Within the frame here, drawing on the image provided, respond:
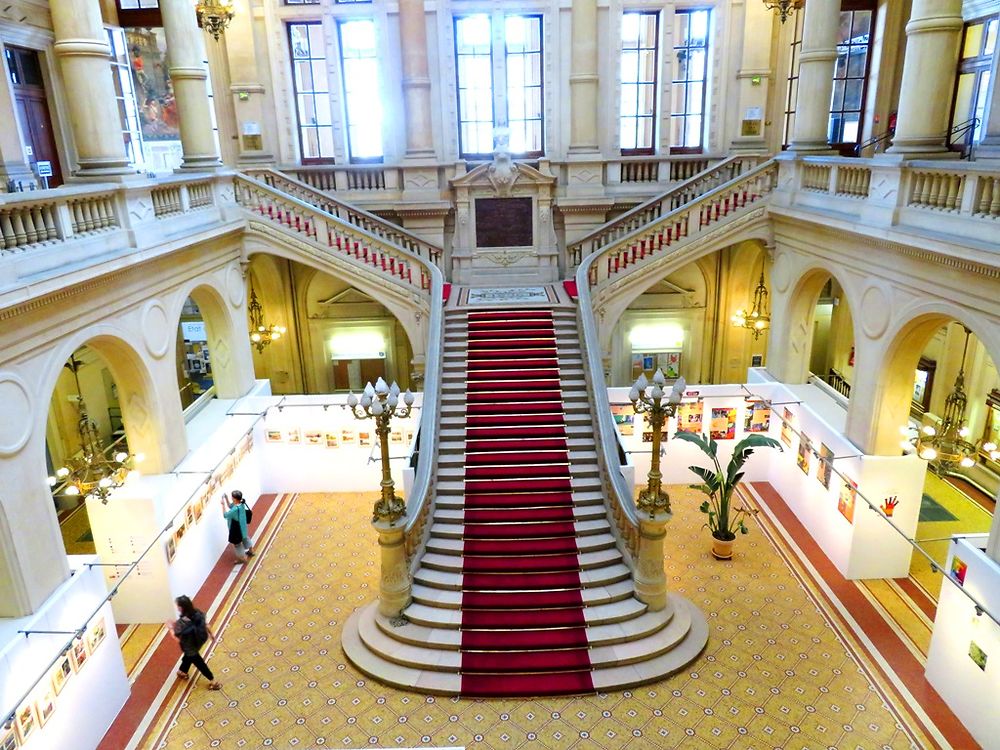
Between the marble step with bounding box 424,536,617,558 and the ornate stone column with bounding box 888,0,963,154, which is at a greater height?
the ornate stone column with bounding box 888,0,963,154

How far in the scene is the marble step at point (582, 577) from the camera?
9.59m

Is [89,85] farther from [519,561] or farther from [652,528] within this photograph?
[652,528]

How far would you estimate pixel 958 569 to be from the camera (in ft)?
26.6

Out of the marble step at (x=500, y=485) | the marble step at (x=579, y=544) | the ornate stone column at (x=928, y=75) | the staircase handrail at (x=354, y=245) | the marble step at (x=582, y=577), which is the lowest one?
the marble step at (x=582, y=577)

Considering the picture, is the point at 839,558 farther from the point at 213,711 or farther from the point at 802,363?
the point at 213,711

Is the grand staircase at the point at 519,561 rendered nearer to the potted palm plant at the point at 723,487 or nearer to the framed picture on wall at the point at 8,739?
the potted palm plant at the point at 723,487

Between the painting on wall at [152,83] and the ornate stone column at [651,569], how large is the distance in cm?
1234

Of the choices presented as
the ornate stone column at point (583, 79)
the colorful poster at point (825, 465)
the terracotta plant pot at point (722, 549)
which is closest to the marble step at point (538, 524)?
the terracotta plant pot at point (722, 549)

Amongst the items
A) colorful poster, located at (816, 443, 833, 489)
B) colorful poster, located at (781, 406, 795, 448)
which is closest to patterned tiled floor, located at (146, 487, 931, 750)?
colorful poster, located at (816, 443, 833, 489)

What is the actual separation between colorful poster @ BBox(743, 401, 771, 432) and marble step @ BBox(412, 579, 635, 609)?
5071mm

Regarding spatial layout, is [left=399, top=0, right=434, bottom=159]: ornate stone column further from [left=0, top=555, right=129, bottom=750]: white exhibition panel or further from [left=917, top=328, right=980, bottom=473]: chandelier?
[left=917, top=328, right=980, bottom=473]: chandelier

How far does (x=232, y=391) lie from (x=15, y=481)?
20.1 ft

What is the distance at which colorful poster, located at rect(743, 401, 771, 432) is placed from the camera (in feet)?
43.7

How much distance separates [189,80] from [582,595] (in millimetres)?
10625
